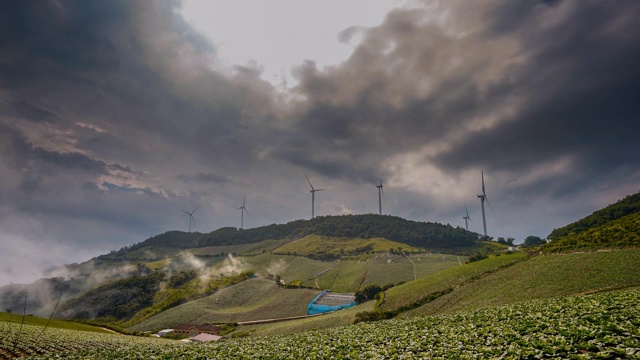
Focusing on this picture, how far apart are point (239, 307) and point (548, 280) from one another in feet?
379

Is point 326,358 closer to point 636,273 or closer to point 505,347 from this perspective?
point 505,347

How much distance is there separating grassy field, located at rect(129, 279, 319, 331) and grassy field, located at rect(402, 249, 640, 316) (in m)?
67.6

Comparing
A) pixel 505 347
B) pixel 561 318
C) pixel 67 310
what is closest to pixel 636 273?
pixel 561 318

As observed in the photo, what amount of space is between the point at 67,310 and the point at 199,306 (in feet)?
322

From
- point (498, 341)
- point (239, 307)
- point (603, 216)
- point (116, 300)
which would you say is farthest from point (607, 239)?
point (116, 300)

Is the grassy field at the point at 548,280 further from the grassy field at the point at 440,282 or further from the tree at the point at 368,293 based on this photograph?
the tree at the point at 368,293

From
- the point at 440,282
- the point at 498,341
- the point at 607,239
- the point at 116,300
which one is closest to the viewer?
the point at 498,341

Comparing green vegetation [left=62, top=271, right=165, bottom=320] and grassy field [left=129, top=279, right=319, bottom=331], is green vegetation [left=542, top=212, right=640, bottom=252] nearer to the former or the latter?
grassy field [left=129, top=279, right=319, bottom=331]

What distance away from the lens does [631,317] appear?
2158 cm

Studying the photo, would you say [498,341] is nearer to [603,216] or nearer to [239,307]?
[239,307]

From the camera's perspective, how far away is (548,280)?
56781mm

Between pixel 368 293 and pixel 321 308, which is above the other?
pixel 368 293

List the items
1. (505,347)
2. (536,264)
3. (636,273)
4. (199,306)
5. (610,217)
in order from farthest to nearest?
1. (199,306)
2. (610,217)
3. (536,264)
4. (636,273)
5. (505,347)

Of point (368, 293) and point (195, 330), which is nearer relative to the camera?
point (195, 330)
